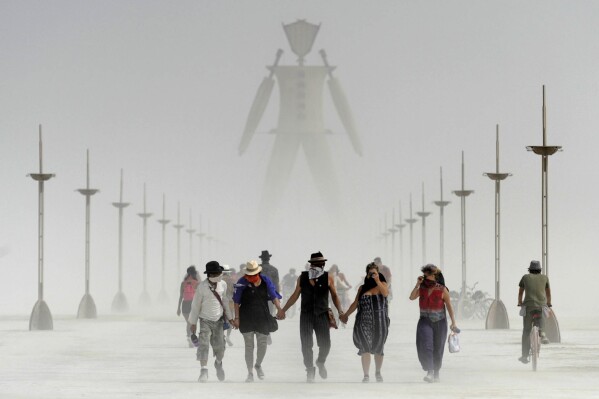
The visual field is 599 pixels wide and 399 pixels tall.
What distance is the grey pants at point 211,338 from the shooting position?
22391 mm

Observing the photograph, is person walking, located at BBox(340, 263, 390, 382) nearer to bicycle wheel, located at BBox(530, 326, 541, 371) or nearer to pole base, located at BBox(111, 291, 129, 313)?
bicycle wheel, located at BBox(530, 326, 541, 371)

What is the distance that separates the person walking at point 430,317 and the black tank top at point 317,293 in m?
1.24

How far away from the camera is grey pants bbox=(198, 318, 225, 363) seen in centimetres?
2239

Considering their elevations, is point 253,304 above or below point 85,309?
above

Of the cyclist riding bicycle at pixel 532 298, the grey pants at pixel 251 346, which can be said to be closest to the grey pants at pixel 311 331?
the grey pants at pixel 251 346

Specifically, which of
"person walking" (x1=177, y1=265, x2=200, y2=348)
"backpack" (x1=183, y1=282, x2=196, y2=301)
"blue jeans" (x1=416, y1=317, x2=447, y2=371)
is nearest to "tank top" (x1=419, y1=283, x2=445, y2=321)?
"blue jeans" (x1=416, y1=317, x2=447, y2=371)

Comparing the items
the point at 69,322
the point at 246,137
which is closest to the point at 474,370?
the point at 69,322

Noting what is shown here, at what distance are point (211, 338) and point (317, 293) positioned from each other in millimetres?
1810

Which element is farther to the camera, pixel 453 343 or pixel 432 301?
pixel 453 343

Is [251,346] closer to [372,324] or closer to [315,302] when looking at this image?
[315,302]

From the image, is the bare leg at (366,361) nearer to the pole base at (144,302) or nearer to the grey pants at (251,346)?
the grey pants at (251,346)

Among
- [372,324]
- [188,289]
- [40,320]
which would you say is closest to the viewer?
[372,324]

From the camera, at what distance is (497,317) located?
42281mm

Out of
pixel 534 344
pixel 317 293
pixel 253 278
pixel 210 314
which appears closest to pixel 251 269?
pixel 253 278
